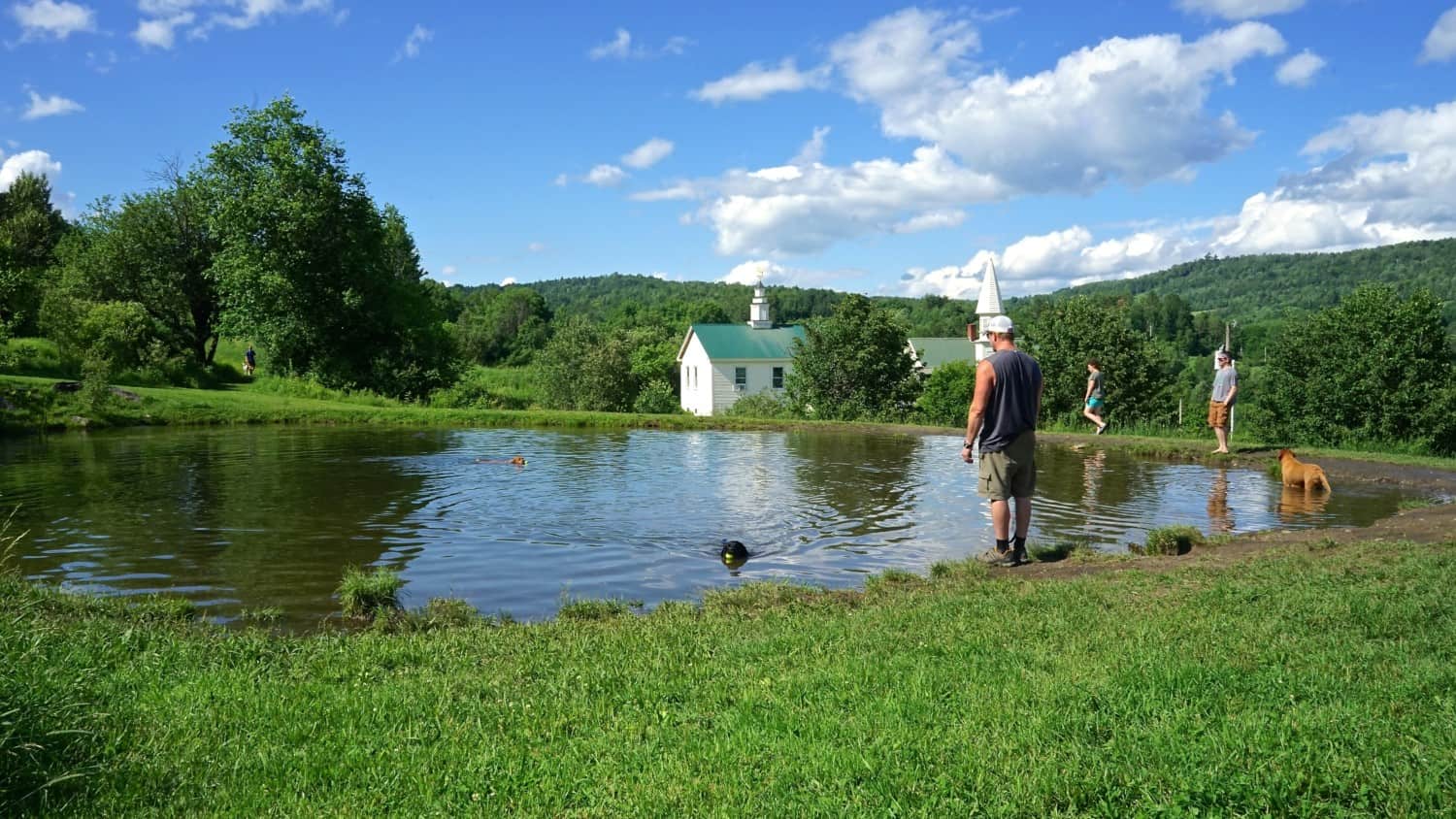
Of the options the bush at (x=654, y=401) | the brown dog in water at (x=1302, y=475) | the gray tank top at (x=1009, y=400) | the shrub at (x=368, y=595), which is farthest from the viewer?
the bush at (x=654, y=401)

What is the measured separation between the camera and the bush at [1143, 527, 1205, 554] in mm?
10109

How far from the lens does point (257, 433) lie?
2667 centimetres

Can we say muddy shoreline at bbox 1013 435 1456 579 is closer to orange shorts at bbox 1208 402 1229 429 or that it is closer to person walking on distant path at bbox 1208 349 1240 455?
person walking on distant path at bbox 1208 349 1240 455

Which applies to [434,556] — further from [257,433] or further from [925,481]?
[257,433]

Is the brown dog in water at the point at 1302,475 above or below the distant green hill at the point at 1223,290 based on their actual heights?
below

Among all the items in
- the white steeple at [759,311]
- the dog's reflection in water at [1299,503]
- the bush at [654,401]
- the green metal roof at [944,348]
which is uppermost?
the white steeple at [759,311]

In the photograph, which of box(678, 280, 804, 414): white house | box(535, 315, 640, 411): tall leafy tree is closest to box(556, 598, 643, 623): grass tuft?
box(535, 315, 640, 411): tall leafy tree

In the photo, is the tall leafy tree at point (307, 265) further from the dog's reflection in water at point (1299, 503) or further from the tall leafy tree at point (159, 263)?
the dog's reflection in water at point (1299, 503)

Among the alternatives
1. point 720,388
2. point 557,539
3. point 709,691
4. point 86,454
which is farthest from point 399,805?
point 720,388

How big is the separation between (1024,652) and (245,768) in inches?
162

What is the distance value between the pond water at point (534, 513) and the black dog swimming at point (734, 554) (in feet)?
0.38

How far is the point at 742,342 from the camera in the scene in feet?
212

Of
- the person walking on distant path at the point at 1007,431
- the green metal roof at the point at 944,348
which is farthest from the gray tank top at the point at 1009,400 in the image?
the green metal roof at the point at 944,348

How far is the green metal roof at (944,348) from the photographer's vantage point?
71.5m
